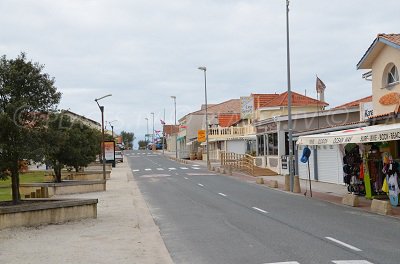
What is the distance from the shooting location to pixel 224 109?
90.4 meters

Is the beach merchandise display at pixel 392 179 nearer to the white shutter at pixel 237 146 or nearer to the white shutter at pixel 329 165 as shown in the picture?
the white shutter at pixel 329 165

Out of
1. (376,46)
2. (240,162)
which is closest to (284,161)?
(240,162)

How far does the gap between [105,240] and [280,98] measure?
3950 centimetres

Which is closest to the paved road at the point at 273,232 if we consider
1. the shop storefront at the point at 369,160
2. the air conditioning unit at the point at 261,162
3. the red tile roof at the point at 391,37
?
the shop storefront at the point at 369,160

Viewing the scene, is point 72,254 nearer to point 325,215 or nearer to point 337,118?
point 325,215

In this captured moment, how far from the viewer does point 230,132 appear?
6309 centimetres

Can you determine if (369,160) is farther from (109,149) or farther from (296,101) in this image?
(109,149)

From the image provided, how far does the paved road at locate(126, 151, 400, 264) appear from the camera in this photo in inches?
341

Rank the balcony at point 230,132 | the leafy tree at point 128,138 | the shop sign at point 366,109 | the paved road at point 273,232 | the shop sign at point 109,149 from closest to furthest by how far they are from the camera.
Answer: the paved road at point 273,232 → the shop sign at point 366,109 → the shop sign at point 109,149 → the balcony at point 230,132 → the leafy tree at point 128,138

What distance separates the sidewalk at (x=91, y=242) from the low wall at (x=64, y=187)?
8.21 metres

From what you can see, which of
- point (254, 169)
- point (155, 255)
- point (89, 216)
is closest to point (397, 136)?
point (155, 255)

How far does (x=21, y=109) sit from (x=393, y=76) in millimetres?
15598

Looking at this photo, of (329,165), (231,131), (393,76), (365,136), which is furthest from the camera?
(231,131)

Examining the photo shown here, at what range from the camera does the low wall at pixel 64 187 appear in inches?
866
